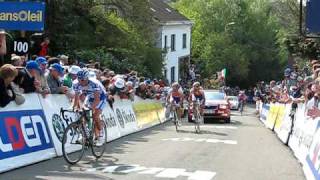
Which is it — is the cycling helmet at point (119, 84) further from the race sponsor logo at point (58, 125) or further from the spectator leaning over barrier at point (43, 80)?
the race sponsor logo at point (58, 125)

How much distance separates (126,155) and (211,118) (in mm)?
17401

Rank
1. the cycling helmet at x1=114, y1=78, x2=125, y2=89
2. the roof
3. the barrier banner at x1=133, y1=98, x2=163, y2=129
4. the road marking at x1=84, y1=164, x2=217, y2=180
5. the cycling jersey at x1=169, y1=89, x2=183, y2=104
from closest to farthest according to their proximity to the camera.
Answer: the road marking at x1=84, y1=164, x2=217, y2=180, the cycling helmet at x1=114, y1=78, x2=125, y2=89, the barrier banner at x1=133, y1=98, x2=163, y2=129, the cycling jersey at x1=169, y1=89, x2=183, y2=104, the roof

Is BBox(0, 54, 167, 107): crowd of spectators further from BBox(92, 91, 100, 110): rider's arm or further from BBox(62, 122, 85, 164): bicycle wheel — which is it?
BBox(62, 122, 85, 164): bicycle wheel

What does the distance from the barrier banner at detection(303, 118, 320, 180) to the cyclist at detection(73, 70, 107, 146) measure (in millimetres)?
4327

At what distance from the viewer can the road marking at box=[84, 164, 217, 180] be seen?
35.2 ft

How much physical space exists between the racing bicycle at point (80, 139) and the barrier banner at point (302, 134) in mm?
4235

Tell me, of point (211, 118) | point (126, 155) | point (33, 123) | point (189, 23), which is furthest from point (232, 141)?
point (189, 23)

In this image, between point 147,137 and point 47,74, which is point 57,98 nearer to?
point 47,74

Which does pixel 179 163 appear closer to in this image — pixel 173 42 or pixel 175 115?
pixel 175 115

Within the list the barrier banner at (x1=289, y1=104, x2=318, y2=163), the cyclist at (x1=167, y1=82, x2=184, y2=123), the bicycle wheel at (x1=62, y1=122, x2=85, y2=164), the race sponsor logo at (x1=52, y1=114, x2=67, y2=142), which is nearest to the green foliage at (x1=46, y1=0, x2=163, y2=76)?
the cyclist at (x1=167, y1=82, x2=184, y2=123)

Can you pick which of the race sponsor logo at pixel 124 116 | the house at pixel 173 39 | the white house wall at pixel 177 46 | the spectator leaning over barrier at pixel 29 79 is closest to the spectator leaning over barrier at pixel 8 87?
the spectator leaning over barrier at pixel 29 79

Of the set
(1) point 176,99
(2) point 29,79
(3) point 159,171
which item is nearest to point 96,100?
(2) point 29,79

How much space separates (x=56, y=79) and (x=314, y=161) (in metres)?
6.20

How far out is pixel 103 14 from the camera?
1348 inches
